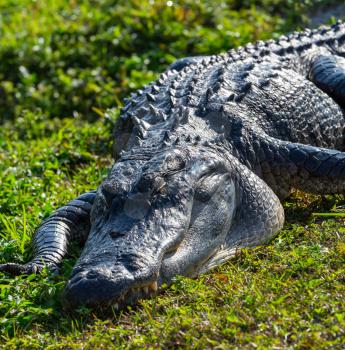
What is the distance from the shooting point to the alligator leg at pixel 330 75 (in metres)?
5.75

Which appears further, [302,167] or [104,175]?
[104,175]

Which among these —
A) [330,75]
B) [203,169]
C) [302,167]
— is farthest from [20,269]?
[330,75]

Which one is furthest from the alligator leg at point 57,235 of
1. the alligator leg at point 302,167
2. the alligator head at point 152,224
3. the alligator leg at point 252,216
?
the alligator leg at point 302,167

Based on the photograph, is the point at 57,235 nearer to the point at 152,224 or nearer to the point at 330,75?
the point at 152,224

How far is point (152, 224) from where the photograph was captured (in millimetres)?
3877

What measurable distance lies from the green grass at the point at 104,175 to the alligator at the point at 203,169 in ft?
0.44

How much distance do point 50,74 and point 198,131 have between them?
4300 millimetres

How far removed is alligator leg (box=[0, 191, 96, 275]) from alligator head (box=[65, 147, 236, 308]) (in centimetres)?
42

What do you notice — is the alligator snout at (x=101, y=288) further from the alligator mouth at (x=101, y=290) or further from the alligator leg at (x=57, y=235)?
the alligator leg at (x=57, y=235)

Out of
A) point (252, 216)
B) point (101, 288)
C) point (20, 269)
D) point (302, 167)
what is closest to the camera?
point (101, 288)

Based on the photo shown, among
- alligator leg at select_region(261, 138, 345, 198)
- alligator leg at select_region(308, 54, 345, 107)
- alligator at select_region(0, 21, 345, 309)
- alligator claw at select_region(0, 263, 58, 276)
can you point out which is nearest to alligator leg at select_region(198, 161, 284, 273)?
alligator at select_region(0, 21, 345, 309)

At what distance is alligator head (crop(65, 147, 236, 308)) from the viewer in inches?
141

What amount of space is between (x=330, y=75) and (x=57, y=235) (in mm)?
2517

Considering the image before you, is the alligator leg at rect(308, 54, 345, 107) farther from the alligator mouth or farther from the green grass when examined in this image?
the alligator mouth
